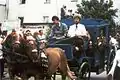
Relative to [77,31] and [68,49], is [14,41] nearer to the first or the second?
[68,49]

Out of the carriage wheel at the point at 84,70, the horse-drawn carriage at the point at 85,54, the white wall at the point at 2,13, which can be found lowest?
the white wall at the point at 2,13

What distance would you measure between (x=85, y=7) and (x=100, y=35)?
2653 cm

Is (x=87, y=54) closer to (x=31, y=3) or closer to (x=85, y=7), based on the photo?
(x=85, y=7)

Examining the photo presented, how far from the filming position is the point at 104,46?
15.6 m

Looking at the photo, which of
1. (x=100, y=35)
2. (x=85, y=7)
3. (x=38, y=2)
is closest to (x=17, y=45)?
(x=100, y=35)

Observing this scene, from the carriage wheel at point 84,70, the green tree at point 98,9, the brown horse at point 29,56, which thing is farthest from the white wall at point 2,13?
the brown horse at point 29,56

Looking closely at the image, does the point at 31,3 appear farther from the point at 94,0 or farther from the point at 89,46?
the point at 89,46

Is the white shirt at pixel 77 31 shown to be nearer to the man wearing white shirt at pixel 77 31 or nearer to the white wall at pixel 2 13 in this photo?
the man wearing white shirt at pixel 77 31

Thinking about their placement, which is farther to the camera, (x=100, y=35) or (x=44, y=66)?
(x=100, y=35)

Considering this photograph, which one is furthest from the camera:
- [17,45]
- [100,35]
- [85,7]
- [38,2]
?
[38,2]

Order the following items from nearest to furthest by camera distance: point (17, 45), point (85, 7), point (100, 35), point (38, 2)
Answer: point (17, 45)
point (100, 35)
point (85, 7)
point (38, 2)

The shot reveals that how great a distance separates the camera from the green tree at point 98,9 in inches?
1604

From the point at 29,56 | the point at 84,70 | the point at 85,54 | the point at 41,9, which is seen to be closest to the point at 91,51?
the point at 85,54

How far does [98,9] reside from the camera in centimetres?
4122
